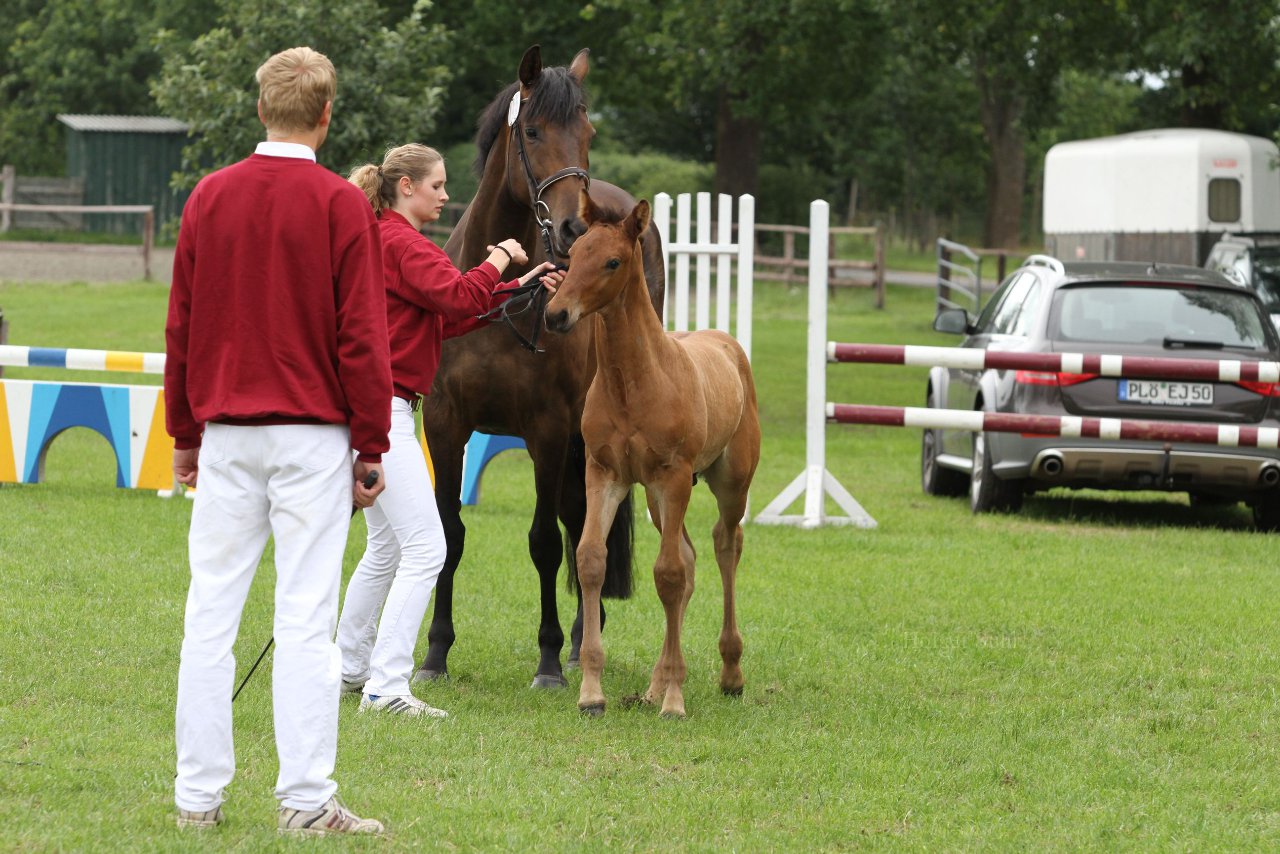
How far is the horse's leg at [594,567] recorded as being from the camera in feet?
20.4

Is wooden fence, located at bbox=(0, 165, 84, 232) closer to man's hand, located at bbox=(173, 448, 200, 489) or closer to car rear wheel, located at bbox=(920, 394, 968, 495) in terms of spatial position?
car rear wheel, located at bbox=(920, 394, 968, 495)

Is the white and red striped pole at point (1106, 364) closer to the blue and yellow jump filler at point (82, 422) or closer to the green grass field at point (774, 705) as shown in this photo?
the green grass field at point (774, 705)

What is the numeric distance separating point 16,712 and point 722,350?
3.18 meters

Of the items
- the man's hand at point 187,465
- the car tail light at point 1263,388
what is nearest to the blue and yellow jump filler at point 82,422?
the man's hand at point 187,465

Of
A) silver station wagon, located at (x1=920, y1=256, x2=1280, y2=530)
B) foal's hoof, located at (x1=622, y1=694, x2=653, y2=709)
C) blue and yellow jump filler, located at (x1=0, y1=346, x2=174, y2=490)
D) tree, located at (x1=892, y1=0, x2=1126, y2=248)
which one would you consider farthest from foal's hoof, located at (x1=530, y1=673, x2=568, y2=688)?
tree, located at (x1=892, y1=0, x2=1126, y2=248)

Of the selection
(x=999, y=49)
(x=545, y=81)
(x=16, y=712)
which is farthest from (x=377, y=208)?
(x=999, y=49)

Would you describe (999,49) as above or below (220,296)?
above

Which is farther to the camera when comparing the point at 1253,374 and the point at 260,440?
the point at 1253,374

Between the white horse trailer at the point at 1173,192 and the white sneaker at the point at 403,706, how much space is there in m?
20.8

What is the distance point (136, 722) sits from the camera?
18.9 ft

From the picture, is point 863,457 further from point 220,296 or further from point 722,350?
point 220,296

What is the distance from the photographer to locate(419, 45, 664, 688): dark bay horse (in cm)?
677

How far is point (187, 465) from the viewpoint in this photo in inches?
180

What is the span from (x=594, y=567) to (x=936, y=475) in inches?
302
